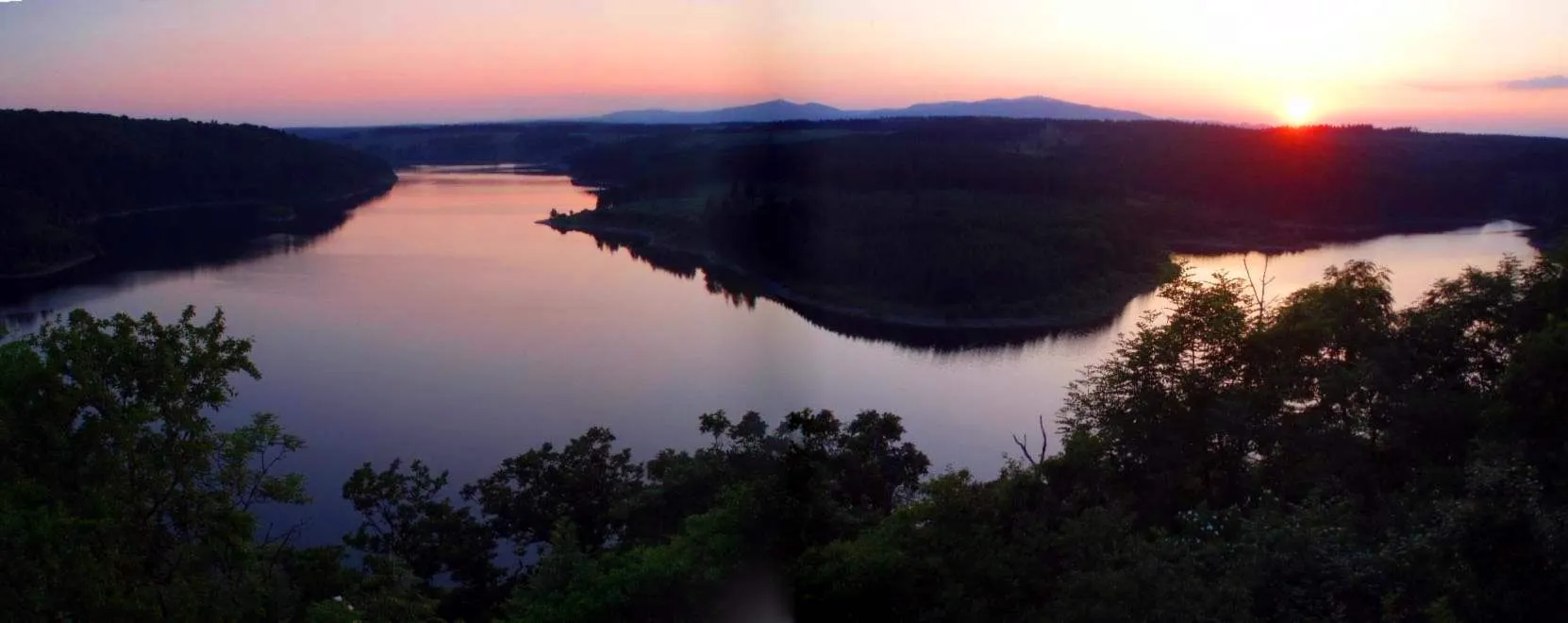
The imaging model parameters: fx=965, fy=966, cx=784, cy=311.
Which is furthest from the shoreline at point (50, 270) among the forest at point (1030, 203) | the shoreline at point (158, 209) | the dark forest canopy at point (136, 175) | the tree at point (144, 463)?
the tree at point (144, 463)

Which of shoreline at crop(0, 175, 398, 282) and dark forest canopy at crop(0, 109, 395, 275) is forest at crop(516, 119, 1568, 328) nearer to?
shoreline at crop(0, 175, 398, 282)

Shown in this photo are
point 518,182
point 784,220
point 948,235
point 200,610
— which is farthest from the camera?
point 518,182

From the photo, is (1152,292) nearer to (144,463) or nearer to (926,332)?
(926,332)

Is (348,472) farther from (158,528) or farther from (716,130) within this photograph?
(716,130)

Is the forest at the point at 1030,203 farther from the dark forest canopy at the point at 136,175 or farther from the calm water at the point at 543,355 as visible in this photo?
the dark forest canopy at the point at 136,175

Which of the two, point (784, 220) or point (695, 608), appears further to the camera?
point (784, 220)

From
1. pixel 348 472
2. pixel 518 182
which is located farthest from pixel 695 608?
pixel 518 182

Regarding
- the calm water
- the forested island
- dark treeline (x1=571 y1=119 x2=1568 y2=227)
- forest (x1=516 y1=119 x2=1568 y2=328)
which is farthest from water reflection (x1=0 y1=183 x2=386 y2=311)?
dark treeline (x1=571 y1=119 x2=1568 y2=227)
